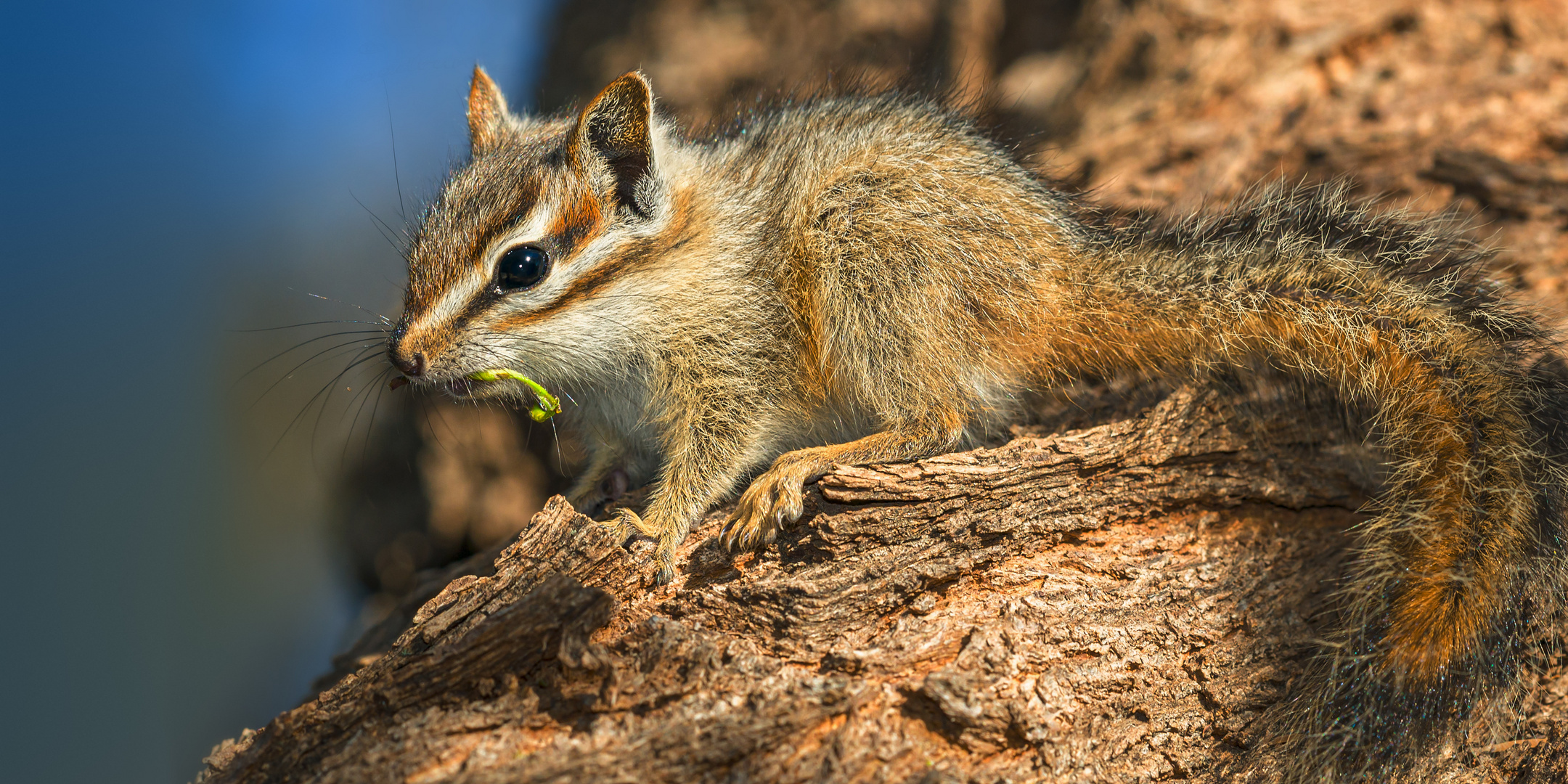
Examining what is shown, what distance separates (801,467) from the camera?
→ 8.77ft

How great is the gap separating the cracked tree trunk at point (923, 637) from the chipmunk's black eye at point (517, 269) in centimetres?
76

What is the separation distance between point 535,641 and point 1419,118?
447cm

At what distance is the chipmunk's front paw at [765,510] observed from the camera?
2477mm

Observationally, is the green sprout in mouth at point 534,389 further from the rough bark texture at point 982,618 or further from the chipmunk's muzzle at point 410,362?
the rough bark texture at point 982,618

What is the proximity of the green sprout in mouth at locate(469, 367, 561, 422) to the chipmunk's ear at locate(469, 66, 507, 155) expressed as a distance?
1.16 metres

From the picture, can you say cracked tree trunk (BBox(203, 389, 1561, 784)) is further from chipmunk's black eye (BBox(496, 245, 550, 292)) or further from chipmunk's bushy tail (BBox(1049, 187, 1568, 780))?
chipmunk's black eye (BBox(496, 245, 550, 292))

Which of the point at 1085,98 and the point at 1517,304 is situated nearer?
the point at 1517,304

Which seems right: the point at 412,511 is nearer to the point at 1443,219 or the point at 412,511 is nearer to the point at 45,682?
the point at 45,682

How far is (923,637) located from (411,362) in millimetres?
1698

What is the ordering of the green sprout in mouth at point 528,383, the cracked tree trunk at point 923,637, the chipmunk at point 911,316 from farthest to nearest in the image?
the green sprout in mouth at point 528,383
the chipmunk at point 911,316
the cracked tree trunk at point 923,637

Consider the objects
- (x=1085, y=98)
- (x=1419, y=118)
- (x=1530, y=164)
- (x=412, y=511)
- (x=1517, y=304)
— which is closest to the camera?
(x=1517, y=304)

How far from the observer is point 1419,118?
13.1ft

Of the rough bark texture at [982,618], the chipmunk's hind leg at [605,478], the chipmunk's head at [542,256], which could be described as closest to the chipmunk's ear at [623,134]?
the chipmunk's head at [542,256]

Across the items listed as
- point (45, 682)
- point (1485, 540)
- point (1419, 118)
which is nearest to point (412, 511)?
point (45, 682)
